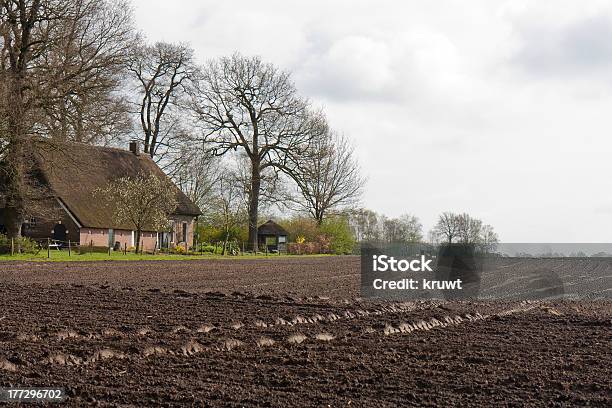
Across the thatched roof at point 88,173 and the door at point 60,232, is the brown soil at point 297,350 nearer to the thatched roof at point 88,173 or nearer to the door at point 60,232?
the thatched roof at point 88,173

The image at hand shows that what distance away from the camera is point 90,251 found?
157 ft

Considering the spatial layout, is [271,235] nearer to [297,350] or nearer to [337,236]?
[337,236]

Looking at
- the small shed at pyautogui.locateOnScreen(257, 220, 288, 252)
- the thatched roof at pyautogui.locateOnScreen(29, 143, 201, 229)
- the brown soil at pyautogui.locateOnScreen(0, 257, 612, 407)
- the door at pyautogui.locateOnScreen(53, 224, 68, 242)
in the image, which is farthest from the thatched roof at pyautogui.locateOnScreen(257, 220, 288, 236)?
the brown soil at pyautogui.locateOnScreen(0, 257, 612, 407)

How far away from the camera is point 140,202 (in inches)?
2003

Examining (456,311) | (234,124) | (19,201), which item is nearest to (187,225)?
(234,124)

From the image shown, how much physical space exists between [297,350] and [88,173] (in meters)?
42.4

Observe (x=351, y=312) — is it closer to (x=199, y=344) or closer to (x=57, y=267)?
(x=199, y=344)

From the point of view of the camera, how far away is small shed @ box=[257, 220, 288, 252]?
72375mm

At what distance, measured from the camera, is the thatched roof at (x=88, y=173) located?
1547 inches

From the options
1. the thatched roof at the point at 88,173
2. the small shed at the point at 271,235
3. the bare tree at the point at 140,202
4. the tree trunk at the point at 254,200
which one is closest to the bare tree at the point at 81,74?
the thatched roof at the point at 88,173

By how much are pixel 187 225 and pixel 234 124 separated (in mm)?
11502

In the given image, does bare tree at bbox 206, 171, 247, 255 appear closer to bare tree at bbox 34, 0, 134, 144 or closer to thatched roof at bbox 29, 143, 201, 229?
thatched roof at bbox 29, 143, 201, 229

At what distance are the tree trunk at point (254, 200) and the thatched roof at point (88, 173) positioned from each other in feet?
19.5

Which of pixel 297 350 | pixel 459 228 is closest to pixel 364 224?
pixel 459 228
